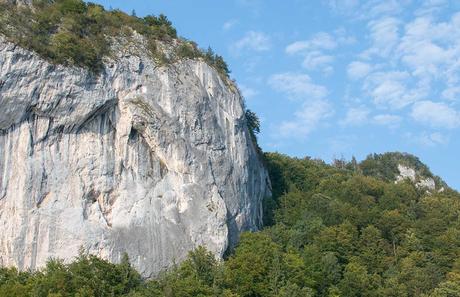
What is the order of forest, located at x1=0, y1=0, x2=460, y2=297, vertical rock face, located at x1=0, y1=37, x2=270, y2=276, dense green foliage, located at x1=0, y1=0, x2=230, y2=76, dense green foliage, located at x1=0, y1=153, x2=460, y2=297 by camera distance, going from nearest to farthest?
dense green foliage, located at x1=0, y1=153, x2=460, y2=297
forest, located at x1=0, y1=0, x2=460, y2=297
vertical rock face, located at x1=0, y1=37, x2=270, y2=276
dense green foliage, located at x1=0, y1=0, x2=230, y2=76

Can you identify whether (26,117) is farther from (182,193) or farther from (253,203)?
(253,203)

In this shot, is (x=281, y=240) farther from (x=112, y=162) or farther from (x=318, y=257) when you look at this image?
(x=112, y=162)

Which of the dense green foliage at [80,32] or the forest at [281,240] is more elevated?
the dense green foliage at [80,32]

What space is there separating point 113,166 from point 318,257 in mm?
12491

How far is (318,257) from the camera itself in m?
43.0

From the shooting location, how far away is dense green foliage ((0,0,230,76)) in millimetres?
42000

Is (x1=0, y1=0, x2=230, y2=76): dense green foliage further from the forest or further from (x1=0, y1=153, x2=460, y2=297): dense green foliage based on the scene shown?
(x1=0, y1=153, x2=460, y2=297): dense green foliage

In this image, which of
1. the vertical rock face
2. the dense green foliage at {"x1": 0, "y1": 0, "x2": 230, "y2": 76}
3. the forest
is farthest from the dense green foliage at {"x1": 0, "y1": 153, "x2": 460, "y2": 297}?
the dense green foliage at {"x1": 0, "y1": 0, "x2": 230, "y2": 76}

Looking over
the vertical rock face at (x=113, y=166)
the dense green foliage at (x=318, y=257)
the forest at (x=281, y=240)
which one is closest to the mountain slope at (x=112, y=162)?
the vertical rock face at (x=113, y=166)

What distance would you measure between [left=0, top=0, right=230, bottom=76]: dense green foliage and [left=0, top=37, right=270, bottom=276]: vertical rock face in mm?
856

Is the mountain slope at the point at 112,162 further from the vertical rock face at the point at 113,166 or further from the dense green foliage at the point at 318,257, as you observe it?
the dense green foliage at the point at 318,257

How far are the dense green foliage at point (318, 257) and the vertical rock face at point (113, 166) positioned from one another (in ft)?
5.84

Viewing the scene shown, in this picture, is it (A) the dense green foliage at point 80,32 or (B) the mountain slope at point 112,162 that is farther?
(A) the dense green foliage at point 80,32

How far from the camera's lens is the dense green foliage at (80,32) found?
42.0 m
